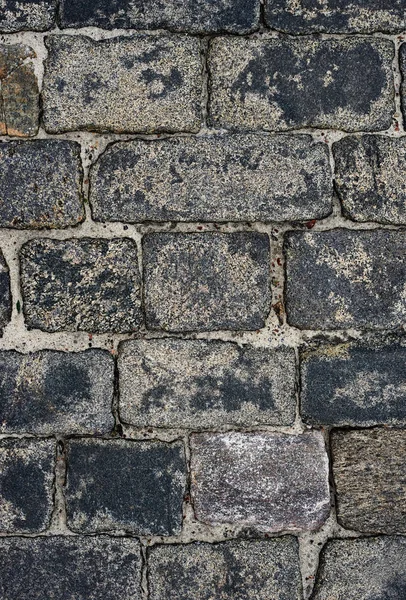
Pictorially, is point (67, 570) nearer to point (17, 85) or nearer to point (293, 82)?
point (17, 85)

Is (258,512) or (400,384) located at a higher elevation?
(400,384)

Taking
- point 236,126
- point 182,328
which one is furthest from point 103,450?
point 236,126

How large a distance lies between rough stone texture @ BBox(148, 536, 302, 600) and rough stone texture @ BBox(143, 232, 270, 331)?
Result: 25.9 inches

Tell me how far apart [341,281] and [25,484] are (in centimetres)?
110

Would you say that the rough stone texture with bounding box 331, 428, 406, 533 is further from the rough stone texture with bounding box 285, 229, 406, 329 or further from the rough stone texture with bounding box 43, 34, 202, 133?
the rough stone texture with bounding box 43, 34, 202, 133

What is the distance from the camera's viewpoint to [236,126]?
1.95 meters

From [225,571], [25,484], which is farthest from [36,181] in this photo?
[225,571]

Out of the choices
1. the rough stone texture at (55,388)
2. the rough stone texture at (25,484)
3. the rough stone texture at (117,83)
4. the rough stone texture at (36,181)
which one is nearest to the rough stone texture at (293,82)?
the rough stone texture at (117,83)

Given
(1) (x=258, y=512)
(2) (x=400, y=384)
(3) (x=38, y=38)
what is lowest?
(1) (x=258, y=512)

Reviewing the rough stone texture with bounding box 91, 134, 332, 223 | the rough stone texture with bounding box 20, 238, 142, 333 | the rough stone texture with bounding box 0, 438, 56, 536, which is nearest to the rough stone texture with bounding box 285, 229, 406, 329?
the rough stone texture with bounding box 91, 134, 332, 223

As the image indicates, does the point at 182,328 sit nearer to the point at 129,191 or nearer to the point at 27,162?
the point at 129,191

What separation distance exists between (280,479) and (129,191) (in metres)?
0.95

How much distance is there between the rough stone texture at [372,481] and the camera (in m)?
1.97

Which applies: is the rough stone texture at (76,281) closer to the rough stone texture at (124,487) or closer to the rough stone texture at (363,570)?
the rough stone texture at (124,487)
